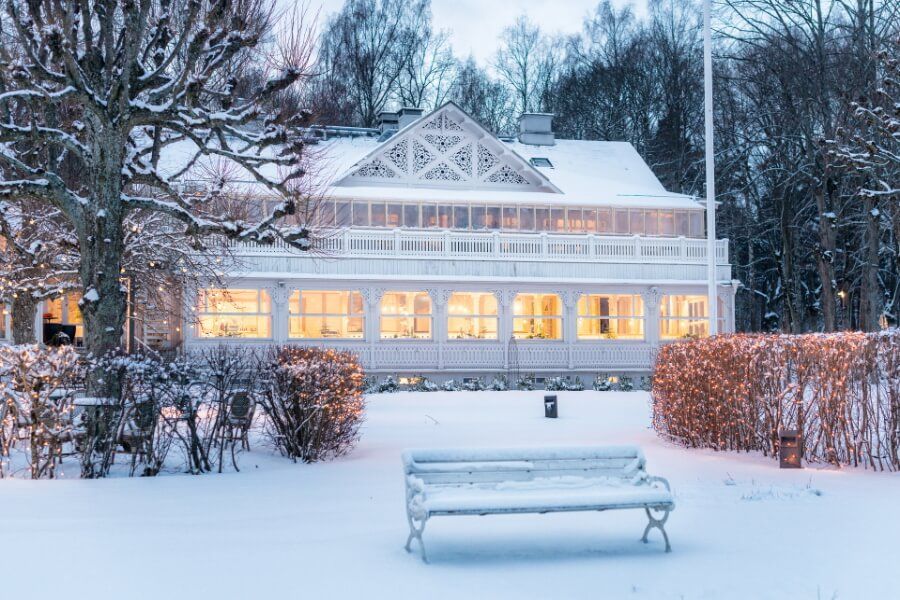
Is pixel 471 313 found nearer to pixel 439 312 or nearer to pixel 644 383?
pixel 439 312

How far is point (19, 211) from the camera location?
20797 millimetres

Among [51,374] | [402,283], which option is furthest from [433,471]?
[402,283]

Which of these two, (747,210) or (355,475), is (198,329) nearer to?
(355,475)

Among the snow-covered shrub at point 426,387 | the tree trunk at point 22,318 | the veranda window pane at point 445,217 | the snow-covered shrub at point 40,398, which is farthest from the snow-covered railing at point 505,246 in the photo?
the snow-covered shrub at point 40,398

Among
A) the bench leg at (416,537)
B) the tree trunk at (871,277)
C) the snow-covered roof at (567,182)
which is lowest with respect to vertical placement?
the bench leg at (416,537)

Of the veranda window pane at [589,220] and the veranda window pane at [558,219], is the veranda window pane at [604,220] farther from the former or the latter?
the veranda window pane at [558,219]

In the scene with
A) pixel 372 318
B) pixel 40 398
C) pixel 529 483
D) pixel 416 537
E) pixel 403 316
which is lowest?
pixel 416 537

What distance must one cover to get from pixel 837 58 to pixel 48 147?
27.3 meters

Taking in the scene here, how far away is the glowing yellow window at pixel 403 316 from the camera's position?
32.1m

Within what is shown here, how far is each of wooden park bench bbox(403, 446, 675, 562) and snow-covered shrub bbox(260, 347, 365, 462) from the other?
421 centimetres

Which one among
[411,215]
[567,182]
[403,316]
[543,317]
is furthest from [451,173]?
[543,317]

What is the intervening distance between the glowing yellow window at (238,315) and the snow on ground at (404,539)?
59.8 feet

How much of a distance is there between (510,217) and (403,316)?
5.24 meters

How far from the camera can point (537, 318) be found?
109 feet
